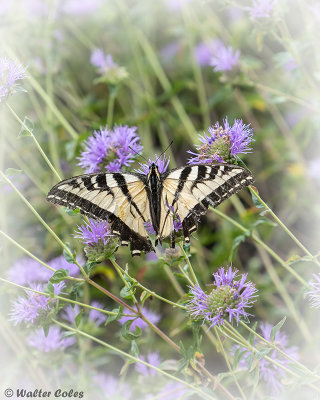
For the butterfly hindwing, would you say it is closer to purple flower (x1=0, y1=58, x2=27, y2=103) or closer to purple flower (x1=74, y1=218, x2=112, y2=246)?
purple flower (x1=74, y1=218, x2=112, y2=246)

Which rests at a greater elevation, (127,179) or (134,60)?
(134,60)

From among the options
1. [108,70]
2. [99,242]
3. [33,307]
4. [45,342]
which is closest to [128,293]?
[99,242]

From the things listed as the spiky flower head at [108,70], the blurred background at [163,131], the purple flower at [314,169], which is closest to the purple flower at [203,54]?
the blurred background at [163,131]

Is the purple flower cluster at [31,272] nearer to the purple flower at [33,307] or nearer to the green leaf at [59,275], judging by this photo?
the purple flower at [33,307]

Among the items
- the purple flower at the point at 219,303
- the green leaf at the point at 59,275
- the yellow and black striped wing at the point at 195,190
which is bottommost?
the green leaf at the point at 59,275

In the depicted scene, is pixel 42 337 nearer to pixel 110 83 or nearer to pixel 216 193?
pixel 216 193

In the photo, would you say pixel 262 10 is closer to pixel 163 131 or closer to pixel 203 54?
pixel 163 131

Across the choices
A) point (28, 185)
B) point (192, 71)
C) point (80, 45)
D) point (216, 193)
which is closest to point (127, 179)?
point (216, 193)
